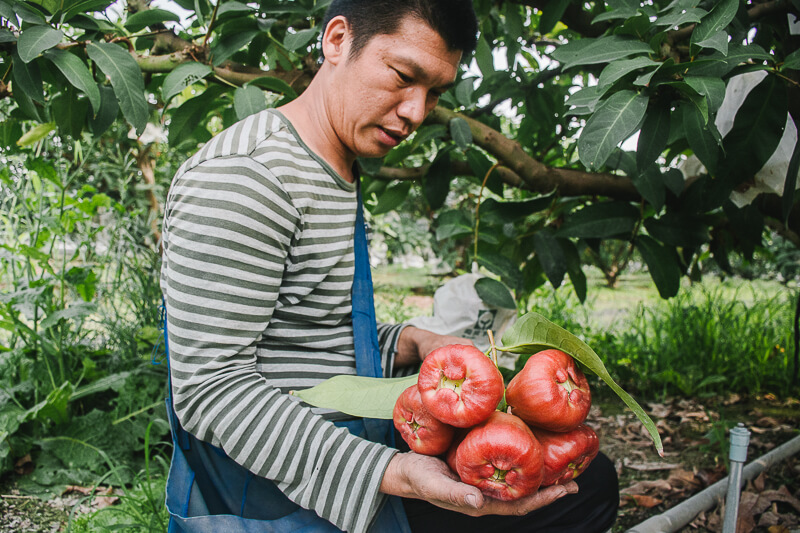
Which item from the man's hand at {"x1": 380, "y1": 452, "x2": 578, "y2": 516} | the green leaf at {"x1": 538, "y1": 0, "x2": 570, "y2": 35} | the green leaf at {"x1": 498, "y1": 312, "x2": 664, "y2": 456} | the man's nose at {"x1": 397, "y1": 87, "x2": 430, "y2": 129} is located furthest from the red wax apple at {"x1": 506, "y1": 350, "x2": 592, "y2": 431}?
the green leaf at {"x1": 538, "y1": 0, "x2": 570, "y2": 35}

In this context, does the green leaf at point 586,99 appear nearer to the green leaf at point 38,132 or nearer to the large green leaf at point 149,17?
the large green leaf at point 149,17

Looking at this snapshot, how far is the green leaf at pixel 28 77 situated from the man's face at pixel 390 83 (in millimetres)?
668

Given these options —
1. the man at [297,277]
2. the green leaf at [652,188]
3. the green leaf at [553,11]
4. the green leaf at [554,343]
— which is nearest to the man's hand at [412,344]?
the man at [297,277]

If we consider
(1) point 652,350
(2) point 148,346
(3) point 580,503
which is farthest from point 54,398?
(1) point 652,350

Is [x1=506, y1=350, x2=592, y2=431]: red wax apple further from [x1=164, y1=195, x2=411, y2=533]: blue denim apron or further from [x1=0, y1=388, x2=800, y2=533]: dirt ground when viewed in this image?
[x1=0, y1=388, x2=800, y2=533]: dirt ground

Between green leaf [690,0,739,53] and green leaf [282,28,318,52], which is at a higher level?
green leaf [282,28,318,52]

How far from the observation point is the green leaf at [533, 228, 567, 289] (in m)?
1.86

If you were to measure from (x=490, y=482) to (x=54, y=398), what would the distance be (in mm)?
1729

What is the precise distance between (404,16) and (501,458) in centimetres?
81

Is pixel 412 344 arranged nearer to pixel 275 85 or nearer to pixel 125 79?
pixel 275 85

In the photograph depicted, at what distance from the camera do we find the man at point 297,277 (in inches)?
35.2

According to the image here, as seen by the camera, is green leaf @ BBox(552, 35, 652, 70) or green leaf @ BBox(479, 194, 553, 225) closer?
green leaf @ BBox(552, 35, 652, 70)

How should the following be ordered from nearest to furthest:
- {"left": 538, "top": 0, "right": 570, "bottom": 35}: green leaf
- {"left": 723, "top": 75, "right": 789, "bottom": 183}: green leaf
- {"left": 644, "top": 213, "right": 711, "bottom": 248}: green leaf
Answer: {"left": 723, "top": 75, "right": 789, "bottom": 183}: green leaf → {"left": 538, "top": 0, "right": 570, "bottom": 35}: green leaf → {"left": 644, "top": 213, "right": 711, "bottom": 248}: green leaf

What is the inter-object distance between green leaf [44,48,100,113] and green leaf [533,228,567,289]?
137 centimetres
